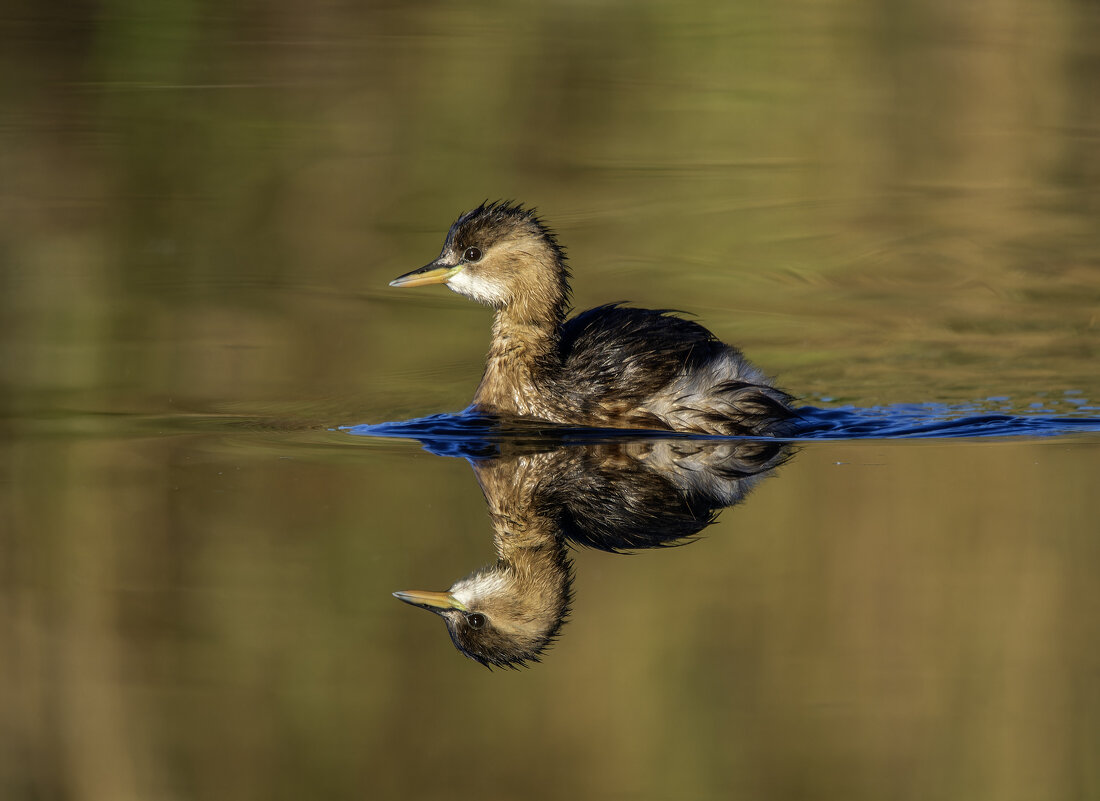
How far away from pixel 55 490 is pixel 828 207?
252 inches

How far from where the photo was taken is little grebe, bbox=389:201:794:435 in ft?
22.9

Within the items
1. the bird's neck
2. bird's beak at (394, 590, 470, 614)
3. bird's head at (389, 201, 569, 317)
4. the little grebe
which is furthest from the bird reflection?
bird's head at (389, 201, 569, 317)

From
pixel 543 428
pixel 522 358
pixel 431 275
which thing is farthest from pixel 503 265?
pixel 543 428

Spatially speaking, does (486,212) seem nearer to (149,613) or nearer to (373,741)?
(149,613)

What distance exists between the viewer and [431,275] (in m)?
7.63

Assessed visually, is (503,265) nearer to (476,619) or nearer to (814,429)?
(814,429)

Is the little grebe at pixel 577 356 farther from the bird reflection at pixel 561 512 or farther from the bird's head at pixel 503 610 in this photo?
the bird's head at pixel 503 610

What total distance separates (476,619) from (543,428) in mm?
2200

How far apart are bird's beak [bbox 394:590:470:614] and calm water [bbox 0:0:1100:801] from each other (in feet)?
0.19

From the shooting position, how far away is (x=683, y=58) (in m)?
13.2

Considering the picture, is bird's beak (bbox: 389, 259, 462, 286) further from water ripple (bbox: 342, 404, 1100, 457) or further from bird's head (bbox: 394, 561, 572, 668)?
bird's head (bbox: 394, 561, 572, 668)

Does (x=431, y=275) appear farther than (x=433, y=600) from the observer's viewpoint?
Yes

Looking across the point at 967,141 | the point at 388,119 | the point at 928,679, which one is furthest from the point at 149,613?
the point at 967,141

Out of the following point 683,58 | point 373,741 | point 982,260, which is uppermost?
point 683,58
